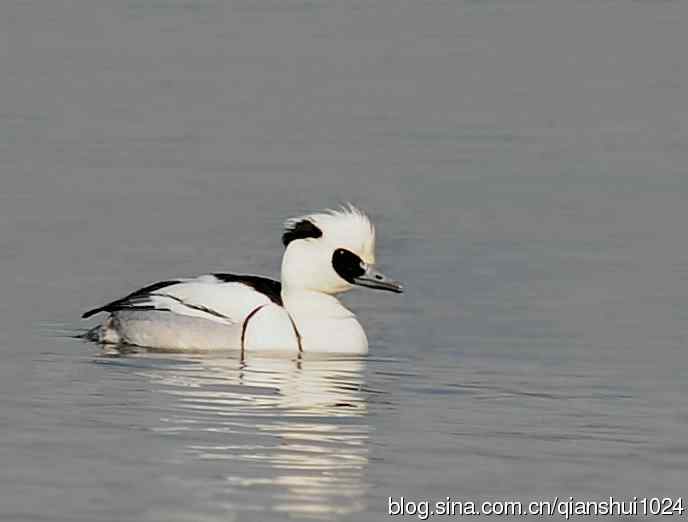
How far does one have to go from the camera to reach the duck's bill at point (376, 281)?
49.5ft

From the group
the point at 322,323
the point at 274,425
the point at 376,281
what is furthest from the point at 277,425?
the point at 376,281

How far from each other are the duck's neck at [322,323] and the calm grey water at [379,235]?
19 centimetres

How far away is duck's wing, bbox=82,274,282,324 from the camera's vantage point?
14.9m

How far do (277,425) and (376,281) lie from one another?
336 cm

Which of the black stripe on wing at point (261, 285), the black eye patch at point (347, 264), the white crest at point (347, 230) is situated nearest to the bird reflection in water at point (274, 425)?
the black stripe on wing at point (261, 285)

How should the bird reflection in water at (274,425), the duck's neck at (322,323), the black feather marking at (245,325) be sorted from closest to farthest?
the bird reflection in water at (274,425), the black feather marking at (245,325), the duck's neck at (322,323)

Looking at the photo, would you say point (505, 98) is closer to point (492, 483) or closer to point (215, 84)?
point (215, 84)

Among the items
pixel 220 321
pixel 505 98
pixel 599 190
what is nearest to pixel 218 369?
pixel 220 321

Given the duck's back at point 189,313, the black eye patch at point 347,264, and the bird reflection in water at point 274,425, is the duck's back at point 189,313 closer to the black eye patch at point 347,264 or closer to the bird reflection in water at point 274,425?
the bird reflection in water at point 274,425

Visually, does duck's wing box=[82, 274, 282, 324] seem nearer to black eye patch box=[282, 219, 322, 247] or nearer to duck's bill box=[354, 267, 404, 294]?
black eye patch box=[282, 219, 322, 247]

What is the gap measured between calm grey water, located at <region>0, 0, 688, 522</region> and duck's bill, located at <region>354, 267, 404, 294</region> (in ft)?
1.47

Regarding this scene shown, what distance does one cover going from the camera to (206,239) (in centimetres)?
1862

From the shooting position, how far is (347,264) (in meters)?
15.1

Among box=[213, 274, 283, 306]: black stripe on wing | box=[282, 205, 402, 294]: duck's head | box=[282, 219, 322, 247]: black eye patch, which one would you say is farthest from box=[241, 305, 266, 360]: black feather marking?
box=[282, 219, 322, 247]: black eye patch
